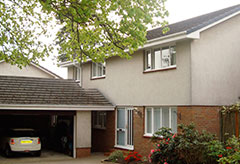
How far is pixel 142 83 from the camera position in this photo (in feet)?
58.7

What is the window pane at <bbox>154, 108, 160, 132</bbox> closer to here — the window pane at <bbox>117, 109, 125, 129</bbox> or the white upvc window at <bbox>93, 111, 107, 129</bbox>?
the window pane at <bbox>117, 109, 125, 129</bbox>

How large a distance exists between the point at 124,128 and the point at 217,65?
6.15 meters

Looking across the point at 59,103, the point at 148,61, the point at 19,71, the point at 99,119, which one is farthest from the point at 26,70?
the point at 148,61

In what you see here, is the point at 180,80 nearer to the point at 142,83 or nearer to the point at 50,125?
the point at 142,83

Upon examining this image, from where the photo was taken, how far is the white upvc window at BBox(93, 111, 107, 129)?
2137cm

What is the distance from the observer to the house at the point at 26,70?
32.1m

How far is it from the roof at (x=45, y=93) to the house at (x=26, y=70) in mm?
12520

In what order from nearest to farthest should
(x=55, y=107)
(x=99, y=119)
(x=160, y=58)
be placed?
(x=160, y=58) → (x=55, y=107) → (x=99, y=119)

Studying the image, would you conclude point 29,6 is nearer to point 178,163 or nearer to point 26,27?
point 26,27

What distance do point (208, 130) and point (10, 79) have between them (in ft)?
36.0

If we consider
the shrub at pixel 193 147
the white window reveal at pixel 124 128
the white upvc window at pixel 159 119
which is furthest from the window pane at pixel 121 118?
the shrub at pixel 193 147

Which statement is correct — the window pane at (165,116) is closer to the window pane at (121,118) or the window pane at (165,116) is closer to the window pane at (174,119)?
the window pane at (174,119)

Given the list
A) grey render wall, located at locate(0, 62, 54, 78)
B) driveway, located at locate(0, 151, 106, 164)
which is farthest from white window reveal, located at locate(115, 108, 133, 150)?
grey render wall, located at locate(0, 62, 54, 78)

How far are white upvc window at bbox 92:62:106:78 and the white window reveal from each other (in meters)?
3.13
